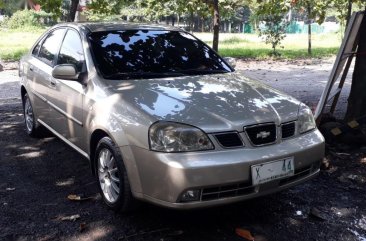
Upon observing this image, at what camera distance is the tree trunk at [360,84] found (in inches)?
210

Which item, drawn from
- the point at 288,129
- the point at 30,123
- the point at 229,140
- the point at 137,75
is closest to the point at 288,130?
the point at 288,129

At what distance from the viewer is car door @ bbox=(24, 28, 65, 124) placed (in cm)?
498

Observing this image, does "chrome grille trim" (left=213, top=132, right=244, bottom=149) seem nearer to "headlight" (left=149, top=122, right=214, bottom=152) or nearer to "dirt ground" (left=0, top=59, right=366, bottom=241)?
"headlight" (left=149, top=122, right=214, bottom=152)

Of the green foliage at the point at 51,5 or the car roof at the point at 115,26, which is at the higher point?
the green foliage at the point at 51,5

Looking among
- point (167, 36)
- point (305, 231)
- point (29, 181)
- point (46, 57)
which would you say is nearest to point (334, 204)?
point (305, 231)

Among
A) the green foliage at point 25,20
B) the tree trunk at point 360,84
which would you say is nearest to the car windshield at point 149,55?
the tree trunk at point 360,84

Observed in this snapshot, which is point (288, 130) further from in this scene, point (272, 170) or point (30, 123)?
point (30, 123)

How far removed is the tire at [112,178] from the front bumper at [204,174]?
0.44 feet

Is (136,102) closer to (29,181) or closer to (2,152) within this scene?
(29,181)

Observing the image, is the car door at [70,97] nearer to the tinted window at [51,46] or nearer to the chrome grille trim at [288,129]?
the tinted window at [51,46]

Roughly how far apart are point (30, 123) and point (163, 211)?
2973mm

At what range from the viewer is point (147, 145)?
3125mm

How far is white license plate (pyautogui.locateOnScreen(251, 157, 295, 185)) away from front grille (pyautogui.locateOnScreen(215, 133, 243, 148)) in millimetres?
205

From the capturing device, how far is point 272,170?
321 cm
